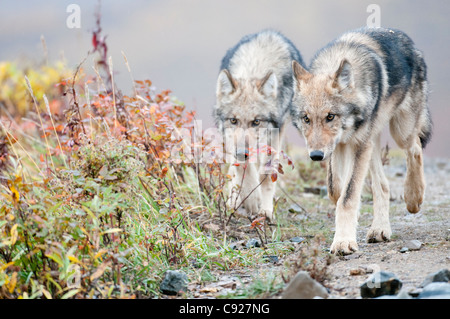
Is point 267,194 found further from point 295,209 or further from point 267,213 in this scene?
point 295,209

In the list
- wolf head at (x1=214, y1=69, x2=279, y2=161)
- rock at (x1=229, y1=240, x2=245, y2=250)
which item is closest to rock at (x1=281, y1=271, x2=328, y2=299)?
rock at (x1=229, y1=240, x2=245, y2=250)

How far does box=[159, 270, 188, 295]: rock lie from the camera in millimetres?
3471

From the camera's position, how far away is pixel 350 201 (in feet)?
14.5

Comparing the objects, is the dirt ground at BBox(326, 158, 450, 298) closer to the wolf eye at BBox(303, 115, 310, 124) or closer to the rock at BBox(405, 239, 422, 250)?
the rock at BBox(405, 239, 422, 250)

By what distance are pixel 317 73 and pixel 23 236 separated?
2926 mm

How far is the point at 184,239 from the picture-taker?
427 centimetres

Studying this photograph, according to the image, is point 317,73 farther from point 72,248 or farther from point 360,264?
point 72,248

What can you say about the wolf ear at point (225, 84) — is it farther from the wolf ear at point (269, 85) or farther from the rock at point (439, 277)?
the rock at point (439, 277)

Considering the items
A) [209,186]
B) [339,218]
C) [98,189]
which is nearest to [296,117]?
[339,218]

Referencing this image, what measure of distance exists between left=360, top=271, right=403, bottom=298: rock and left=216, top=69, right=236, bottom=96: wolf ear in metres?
3.38

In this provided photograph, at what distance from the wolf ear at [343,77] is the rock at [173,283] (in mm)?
2138

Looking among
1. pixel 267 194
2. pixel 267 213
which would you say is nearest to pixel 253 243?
pixel 267 213

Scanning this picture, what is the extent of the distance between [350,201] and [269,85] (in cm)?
205

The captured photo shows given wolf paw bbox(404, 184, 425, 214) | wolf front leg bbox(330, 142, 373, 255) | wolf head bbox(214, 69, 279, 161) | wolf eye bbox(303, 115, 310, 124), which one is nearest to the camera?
wolf front leg bbox(330, 142, 373, 255)
